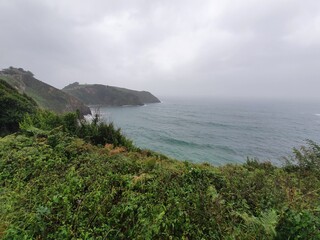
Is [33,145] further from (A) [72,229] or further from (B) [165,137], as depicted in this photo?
(B) [165,137]

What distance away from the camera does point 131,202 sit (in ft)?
11.6

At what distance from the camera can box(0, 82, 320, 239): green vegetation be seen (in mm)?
2890

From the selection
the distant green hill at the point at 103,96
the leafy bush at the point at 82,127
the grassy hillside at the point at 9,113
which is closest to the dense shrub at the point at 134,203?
the leafy bush at the point at 82,127

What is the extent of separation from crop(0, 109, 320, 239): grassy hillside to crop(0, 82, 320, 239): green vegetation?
16 mm

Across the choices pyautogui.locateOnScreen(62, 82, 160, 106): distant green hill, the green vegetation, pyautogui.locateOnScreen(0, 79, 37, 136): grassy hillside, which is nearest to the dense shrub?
the green vegetation

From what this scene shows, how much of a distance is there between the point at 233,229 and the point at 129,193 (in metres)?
2.18

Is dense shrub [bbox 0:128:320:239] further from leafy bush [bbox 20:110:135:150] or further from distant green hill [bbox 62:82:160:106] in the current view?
distant green hill [bbox 62:82:160:106]

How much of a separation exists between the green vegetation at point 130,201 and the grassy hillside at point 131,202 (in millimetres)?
16

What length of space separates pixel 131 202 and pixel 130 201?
1.8 inches

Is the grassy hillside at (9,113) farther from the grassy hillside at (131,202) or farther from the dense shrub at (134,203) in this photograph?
the dense shrub at (134,203)

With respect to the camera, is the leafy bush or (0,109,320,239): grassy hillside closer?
(0,109,320,239): grassy hillside

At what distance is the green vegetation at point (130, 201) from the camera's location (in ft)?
9.48

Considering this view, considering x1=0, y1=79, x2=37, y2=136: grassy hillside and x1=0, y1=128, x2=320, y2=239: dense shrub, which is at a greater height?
x1=0, y1=79, x2=37, y2=136: grassy hillside

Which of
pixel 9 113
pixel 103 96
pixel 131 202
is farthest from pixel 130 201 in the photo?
pixel 103 96
